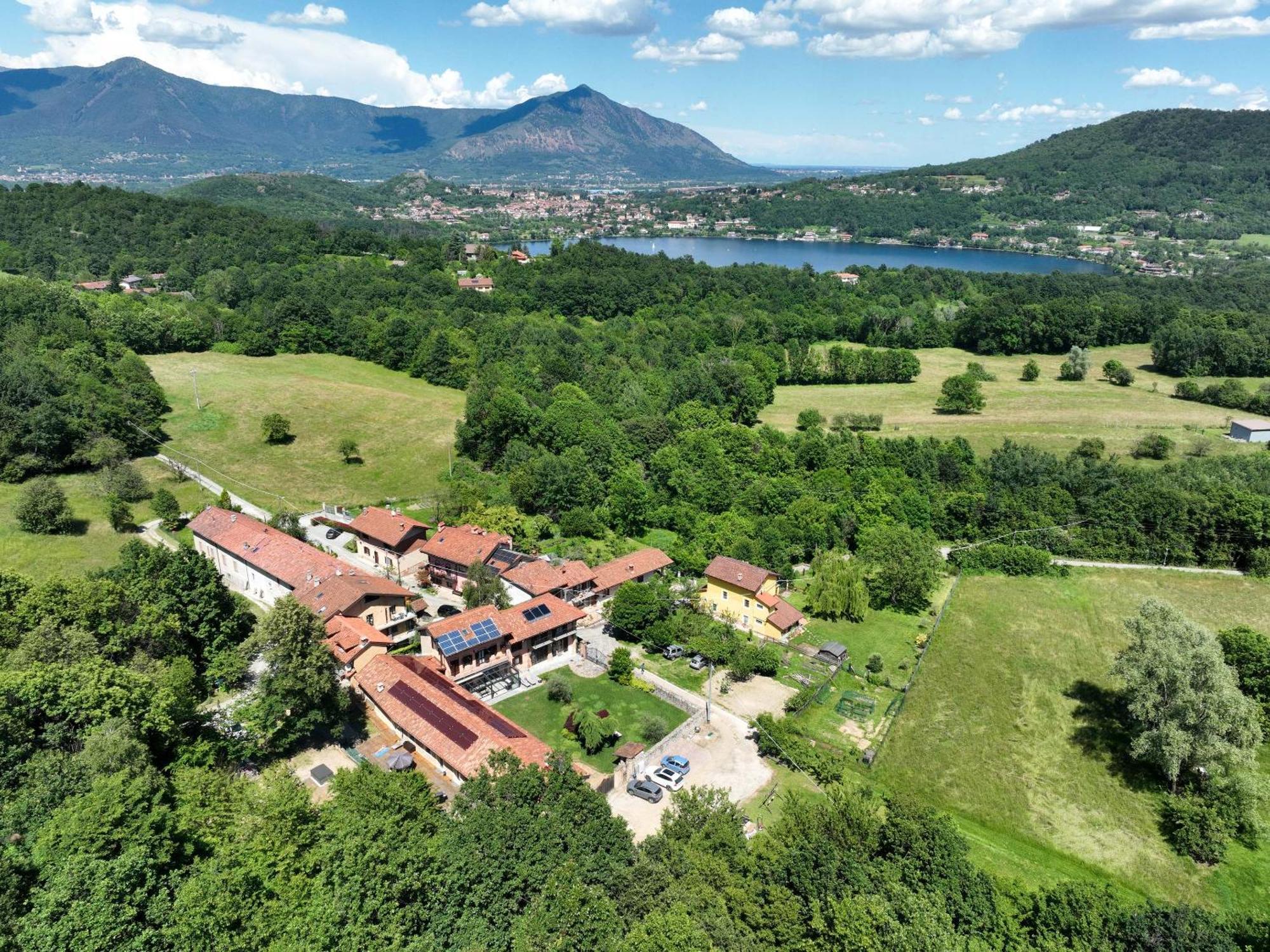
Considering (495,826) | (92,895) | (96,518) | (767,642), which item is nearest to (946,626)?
(767,642)

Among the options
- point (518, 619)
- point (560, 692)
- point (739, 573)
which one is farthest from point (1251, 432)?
point (518, 619)

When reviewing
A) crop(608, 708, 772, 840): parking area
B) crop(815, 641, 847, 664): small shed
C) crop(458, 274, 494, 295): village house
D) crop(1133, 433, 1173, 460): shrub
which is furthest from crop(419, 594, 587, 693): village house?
crop(458, 274, 494, 295): village house

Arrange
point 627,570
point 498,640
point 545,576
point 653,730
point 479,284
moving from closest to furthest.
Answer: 1. point 653,730
2. point 498,640
3. point 545,576
4. point 627,570
5. point 479,284

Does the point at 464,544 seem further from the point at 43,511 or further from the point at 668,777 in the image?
the point at 43,511

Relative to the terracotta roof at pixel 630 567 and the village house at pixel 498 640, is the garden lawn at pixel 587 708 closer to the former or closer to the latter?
the village house at pixel 498 640

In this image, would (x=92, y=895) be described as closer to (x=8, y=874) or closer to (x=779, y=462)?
(x=8, y=874)

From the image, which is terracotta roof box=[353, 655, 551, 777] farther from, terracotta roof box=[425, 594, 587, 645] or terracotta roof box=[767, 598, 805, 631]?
terracotta roof box=[767, 598, 805, 631]

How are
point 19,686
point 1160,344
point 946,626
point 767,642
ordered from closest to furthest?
point 19,686 → point 767,642 → point 946,626 → point 1160,344
